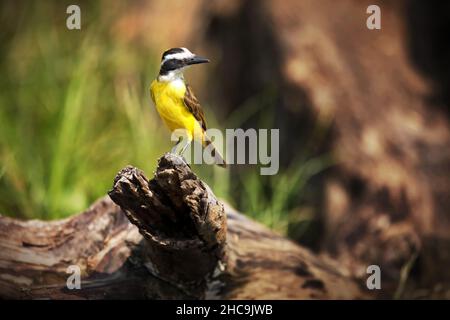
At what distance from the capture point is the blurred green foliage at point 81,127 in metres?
4.65

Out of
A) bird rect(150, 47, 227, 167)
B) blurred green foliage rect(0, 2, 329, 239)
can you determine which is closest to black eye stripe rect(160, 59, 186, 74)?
bird rect(150, 47, 227, 167)

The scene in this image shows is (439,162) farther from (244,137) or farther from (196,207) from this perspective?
(196,207)

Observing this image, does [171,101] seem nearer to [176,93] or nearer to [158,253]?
[176,93]

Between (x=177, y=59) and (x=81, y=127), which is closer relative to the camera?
(x=177, y=59)

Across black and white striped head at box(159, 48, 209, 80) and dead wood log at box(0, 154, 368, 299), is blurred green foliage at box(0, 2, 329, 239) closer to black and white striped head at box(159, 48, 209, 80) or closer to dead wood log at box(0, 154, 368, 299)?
dead wood log at box(0, 154, 368, 299)

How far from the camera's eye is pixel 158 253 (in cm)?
307

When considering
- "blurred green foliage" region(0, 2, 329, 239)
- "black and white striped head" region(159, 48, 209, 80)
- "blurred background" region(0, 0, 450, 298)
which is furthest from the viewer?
"blurred background" region(0, 0, 450, 298)

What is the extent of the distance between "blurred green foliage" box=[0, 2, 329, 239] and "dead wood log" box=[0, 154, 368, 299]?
3.58ft

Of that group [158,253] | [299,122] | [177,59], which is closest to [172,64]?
[177,59]

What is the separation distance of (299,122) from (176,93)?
293 centimetres

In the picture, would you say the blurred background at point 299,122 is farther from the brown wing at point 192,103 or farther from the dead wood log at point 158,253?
the brown wing at point 192,103

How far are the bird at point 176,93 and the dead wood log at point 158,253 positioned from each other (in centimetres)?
23

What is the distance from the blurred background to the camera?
492 cm

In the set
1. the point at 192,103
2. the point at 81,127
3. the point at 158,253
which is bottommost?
the point at 158,253
